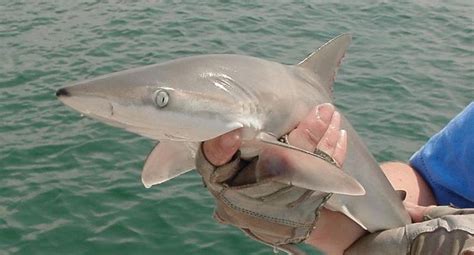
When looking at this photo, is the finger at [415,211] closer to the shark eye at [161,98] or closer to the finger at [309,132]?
the finger at [309,132]

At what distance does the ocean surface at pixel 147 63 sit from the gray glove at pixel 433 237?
295cm

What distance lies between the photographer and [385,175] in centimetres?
308

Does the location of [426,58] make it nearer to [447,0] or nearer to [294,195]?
[447,0]

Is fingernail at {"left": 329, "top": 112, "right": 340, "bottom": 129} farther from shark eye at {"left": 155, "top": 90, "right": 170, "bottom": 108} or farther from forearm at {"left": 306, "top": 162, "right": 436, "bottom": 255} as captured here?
shark eye at {"left": 155, "top": 90, "right": 170, "bottom": 108}

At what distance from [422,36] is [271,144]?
9460mm

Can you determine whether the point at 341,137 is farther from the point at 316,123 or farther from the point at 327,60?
the point at 327,60

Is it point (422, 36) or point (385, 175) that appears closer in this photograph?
point (385, 175)

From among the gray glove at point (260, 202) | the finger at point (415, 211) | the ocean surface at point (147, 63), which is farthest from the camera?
the ocean surface at point (147, 63)

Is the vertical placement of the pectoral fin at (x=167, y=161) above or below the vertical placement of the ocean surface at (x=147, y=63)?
above

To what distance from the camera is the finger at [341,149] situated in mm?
2551

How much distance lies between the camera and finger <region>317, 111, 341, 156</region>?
8.23 ft

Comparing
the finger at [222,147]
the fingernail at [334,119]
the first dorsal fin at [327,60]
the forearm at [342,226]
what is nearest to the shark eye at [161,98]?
the finger at [222,147]

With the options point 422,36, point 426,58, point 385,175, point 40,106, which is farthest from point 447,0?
point 385,175

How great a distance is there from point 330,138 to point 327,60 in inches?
16.7
